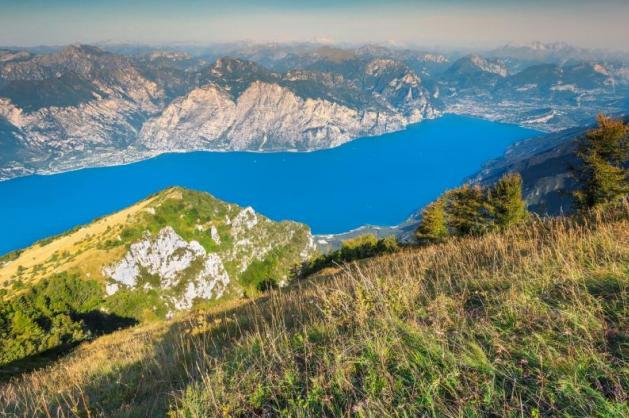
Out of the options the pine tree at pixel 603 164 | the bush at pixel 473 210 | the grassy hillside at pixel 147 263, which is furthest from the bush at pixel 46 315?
the pine tree at pixel 603 164

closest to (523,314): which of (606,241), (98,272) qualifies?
(606,241)

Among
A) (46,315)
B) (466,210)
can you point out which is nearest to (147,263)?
(46,315)

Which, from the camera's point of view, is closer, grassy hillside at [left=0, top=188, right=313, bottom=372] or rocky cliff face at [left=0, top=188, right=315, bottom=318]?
grassy hillside at [left=0, top=188, right=313, bottom=372]

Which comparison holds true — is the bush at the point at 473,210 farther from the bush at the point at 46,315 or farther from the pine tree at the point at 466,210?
the bush at the point at 46,315

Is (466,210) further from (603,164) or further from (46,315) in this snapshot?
(46,315)

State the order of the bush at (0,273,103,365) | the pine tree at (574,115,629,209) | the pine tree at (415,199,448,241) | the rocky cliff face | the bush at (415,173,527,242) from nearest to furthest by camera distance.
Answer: the pine tree at (574,115,629,209), the bush at (0,273,103,365), the bush at (415,173,527,242), the pine tree at (415,199,448,241), the rocky cliff face

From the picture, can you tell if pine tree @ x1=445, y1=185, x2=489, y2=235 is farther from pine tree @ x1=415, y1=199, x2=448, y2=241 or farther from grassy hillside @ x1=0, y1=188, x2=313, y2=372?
grassy hillside @ x1=0, y1=188, x2=313, y2=372

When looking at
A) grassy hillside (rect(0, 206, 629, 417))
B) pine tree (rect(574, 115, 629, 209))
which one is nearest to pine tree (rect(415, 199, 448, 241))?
pine tree (rect(574, 115, 629, 209))
